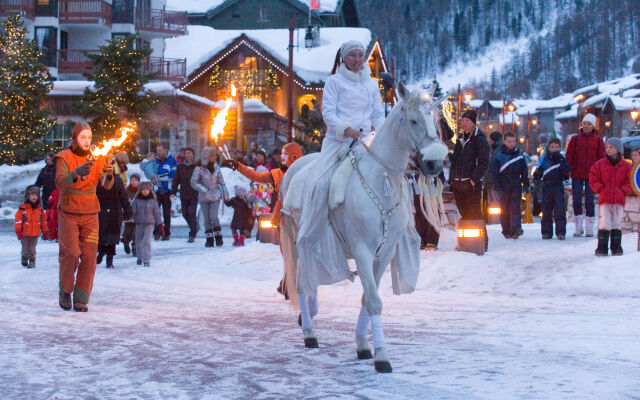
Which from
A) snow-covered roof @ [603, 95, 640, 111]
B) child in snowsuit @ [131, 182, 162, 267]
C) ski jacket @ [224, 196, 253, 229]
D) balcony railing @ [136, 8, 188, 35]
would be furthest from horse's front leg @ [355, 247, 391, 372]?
snow-covered roof @ [603, 95, 640, 111]

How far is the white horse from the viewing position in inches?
274

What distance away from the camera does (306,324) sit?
8000 millimetres

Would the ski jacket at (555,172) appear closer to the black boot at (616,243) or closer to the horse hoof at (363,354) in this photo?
the black boot at (616,243)

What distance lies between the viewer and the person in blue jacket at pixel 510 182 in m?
16.5

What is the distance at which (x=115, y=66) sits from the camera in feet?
119

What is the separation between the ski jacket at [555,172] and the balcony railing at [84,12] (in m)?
35.5

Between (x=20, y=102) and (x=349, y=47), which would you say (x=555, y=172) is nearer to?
(x=349, y=47)

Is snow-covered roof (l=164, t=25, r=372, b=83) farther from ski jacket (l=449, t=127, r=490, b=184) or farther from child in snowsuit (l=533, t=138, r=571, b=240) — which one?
ski jacket (l=449, t=127, r=490, b=184)

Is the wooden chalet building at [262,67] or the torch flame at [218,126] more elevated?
the wooden chalet building at [262,67]

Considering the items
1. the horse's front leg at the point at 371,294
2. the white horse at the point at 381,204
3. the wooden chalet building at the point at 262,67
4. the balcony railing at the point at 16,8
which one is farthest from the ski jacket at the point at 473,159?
the balcony railing at the point at 16,8

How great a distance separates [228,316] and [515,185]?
8049 millimetres

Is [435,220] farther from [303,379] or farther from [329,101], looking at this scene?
[303,379]

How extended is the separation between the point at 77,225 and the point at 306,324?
12.2 feet

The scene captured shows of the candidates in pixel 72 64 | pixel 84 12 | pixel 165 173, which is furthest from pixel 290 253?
pixel 84 12
